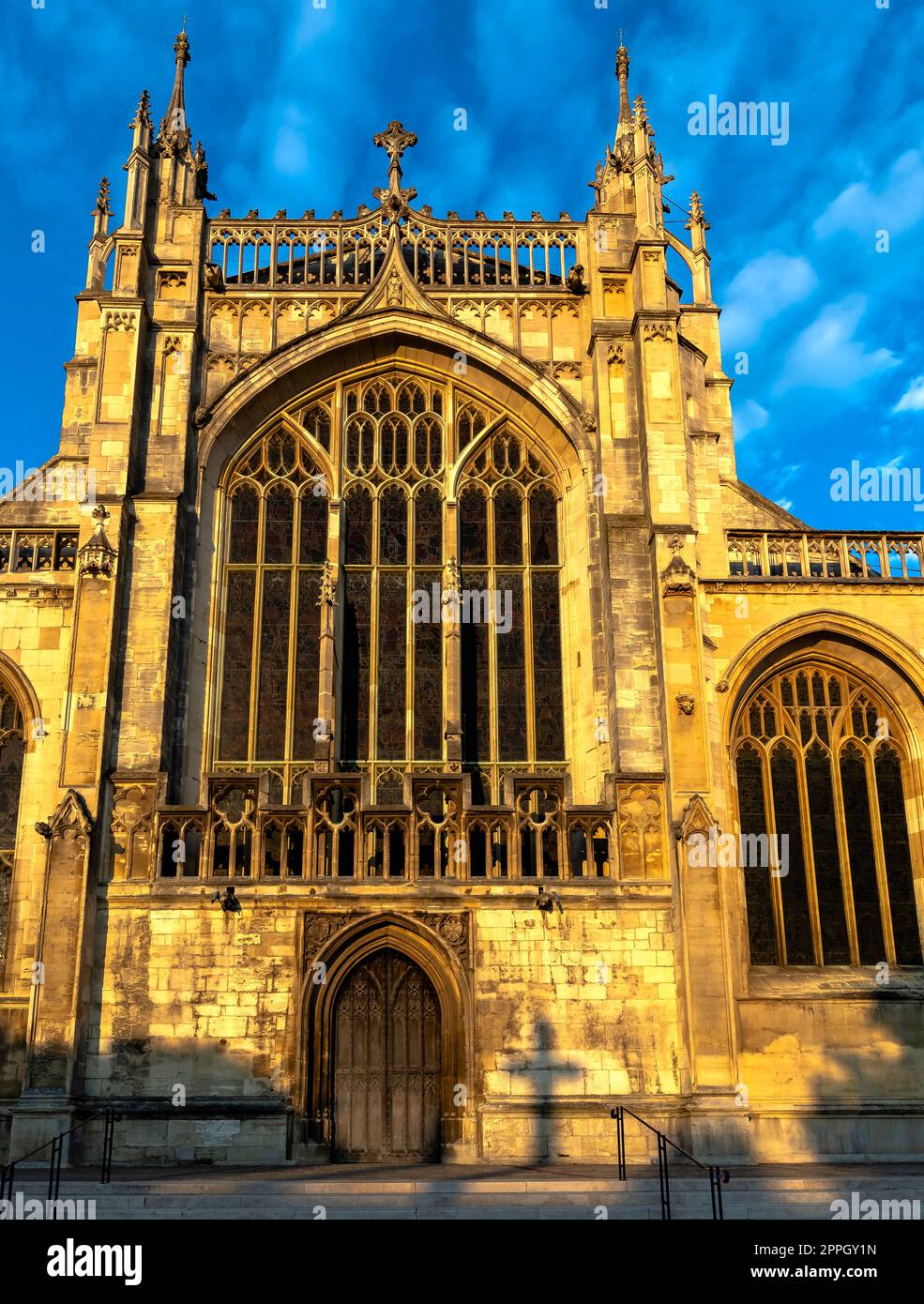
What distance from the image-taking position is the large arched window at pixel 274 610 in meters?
20.1

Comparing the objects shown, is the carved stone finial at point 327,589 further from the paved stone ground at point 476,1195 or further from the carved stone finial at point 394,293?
the paved stone ground at point 476,1195

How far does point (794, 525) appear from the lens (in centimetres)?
2312

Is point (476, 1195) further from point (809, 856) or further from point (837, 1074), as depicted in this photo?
point (809, 856)

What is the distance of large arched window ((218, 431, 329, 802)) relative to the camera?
20.1m

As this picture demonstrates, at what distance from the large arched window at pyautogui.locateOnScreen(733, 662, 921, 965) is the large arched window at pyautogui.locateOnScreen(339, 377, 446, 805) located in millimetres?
4843

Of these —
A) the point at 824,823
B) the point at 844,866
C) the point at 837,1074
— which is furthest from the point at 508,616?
the point at 837,1074

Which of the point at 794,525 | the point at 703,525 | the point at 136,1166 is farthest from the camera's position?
the point at 794,525

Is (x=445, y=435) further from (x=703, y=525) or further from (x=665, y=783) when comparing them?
(x=665, y=783)

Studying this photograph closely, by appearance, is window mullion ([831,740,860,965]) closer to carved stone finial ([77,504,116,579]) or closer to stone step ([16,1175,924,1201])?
stone step ([16,1175,924,1201])

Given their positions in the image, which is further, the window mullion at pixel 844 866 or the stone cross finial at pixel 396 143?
the stone cross finial at pixel 396 143

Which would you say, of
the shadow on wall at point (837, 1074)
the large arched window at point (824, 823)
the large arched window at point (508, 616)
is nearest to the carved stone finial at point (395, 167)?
the large arched window at point (508, 616)

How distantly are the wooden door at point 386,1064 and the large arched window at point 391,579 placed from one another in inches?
117
